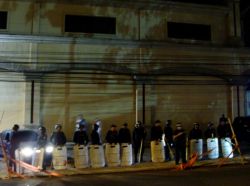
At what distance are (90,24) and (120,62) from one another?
2.64m

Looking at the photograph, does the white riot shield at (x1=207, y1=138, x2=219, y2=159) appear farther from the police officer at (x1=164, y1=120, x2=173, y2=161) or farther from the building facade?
the building facade

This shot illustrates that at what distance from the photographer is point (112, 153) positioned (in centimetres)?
1487

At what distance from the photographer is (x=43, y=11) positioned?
2069 cm

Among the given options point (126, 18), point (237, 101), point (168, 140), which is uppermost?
point (126, 18)

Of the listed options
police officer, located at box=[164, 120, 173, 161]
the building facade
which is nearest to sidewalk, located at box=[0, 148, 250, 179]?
police officer, located at box=[164, 120, 173, 161]

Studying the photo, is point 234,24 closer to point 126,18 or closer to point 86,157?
point 126,18

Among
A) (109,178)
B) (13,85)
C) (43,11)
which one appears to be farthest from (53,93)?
(109,178)

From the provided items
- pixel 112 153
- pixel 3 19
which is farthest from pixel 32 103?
pixel 112 153

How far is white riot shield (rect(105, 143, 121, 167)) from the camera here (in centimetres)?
1487

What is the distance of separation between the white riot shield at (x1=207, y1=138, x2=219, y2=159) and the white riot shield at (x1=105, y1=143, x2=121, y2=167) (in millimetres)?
3954

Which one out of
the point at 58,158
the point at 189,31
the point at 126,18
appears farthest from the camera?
the point at 189,31

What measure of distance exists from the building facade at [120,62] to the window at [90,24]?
5 centimetres

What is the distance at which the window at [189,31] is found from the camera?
22.5 meters

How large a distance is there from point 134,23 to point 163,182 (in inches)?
477
